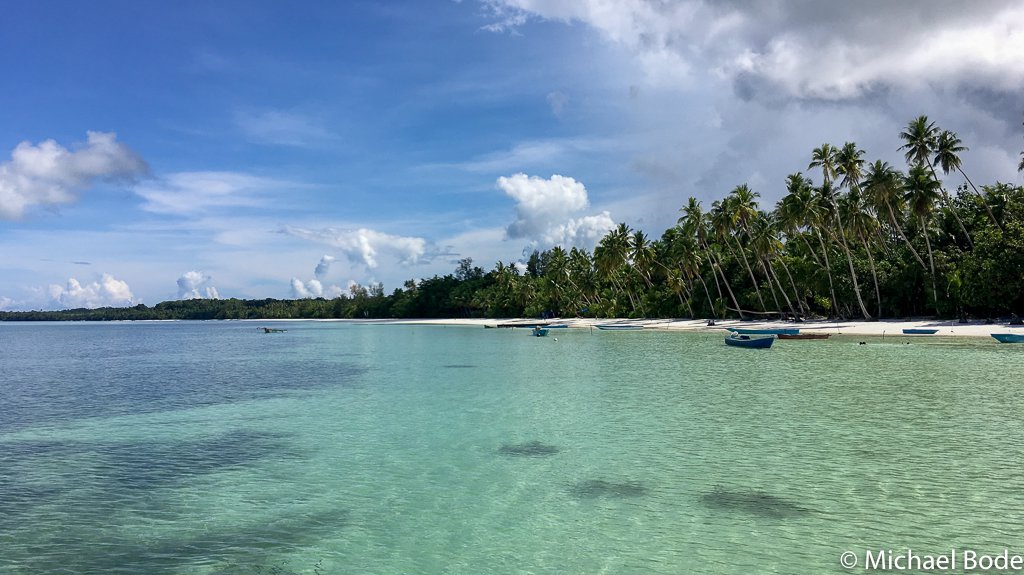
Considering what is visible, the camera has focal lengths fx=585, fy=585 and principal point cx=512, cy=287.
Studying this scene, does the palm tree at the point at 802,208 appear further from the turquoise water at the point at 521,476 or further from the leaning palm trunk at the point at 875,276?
the turquoise water at the point at 521,476

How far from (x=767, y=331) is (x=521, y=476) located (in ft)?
177

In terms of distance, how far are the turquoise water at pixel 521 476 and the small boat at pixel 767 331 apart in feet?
91.4

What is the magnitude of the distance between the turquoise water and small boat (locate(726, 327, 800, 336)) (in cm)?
2786

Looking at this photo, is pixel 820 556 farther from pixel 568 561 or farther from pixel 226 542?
pixel 226 542

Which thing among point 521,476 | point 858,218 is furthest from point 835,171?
point 521,476

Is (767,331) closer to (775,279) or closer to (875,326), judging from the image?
(875,326)

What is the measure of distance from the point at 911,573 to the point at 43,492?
1602cm

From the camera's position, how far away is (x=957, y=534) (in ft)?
29.0

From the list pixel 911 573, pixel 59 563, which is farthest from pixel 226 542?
pixel 911 573

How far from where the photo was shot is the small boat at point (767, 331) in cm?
5581

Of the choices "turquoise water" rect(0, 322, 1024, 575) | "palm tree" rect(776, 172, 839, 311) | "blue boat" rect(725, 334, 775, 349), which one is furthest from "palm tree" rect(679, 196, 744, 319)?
"turquoise water" rect(0, 322, 1024, 575)

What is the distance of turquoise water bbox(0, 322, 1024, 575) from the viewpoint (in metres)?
8.80

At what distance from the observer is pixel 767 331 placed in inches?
2365

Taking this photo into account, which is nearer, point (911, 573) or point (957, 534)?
point (911, 573)
